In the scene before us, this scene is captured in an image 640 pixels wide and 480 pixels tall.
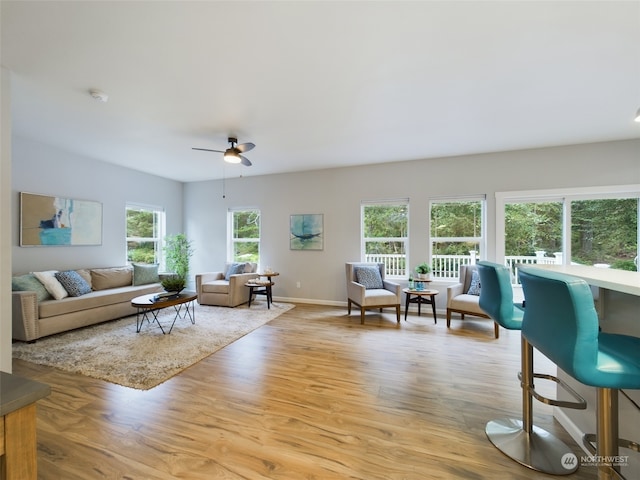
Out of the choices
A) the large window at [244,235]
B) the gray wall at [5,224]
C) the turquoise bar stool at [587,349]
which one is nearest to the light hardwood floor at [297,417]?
the gray wall at [5,224]

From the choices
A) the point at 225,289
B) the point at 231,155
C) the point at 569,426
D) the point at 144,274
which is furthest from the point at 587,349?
the point at 144,274

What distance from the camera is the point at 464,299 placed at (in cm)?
376

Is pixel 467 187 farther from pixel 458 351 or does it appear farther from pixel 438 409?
pixel 438 409

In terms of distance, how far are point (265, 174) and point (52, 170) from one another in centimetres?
338

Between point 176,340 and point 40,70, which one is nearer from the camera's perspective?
point 40,70

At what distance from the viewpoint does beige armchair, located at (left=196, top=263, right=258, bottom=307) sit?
4871 millimetres

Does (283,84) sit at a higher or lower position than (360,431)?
higher

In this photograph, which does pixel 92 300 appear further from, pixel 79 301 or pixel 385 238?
pixel 385 238

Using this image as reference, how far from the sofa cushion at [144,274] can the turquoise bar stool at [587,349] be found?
5.55m

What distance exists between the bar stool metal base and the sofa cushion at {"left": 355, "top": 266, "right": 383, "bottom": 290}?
2.72 metres

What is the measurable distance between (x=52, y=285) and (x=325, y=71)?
14.6ft

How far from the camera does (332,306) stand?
507cm

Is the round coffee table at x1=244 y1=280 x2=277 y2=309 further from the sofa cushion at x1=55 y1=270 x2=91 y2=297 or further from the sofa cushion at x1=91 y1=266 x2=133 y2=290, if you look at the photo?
the sofa cushion at x1=55 y1=270 x2=91 y2=297

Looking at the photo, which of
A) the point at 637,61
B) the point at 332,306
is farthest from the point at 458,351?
the point at 637,61
